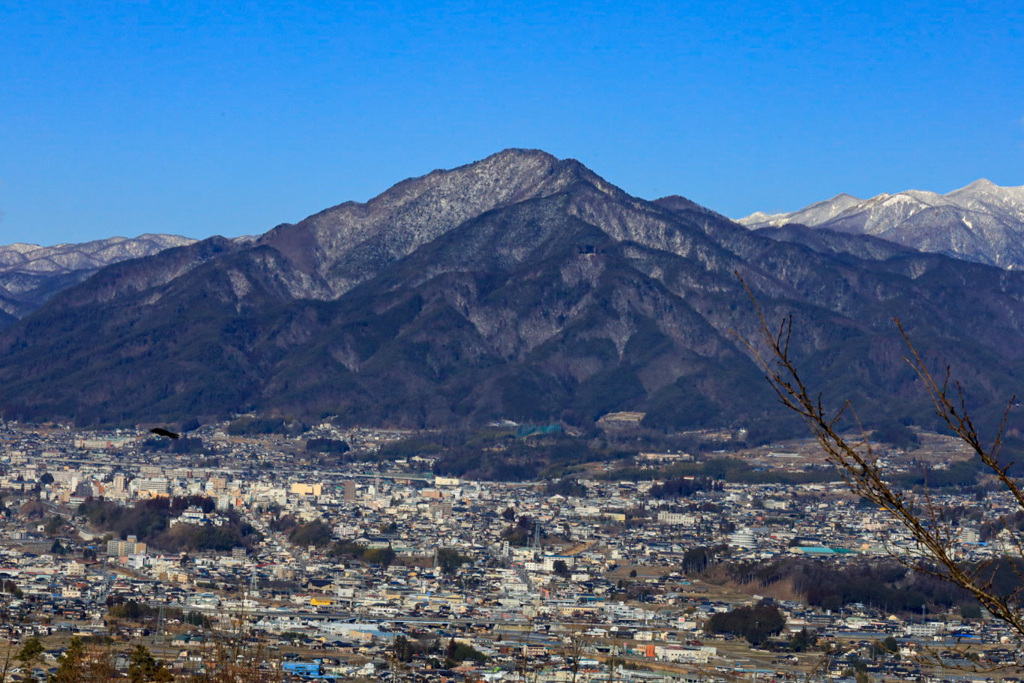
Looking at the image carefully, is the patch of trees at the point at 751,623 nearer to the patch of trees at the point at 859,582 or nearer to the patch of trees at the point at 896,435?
the patch of trees at the point at 859,582

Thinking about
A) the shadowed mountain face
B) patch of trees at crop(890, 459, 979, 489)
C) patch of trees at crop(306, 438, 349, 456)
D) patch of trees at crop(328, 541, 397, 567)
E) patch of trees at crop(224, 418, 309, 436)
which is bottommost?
patch of trees at crop(328, 541, 397, 567)

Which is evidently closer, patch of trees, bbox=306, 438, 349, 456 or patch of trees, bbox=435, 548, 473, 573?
patch of trees, bbox=435, 548, 473, 573

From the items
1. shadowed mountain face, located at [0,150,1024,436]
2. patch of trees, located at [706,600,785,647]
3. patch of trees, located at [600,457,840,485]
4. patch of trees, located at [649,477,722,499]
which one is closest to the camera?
patch of trees, located at [706,600,785,647]

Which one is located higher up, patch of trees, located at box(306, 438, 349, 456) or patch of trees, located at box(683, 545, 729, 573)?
patch of trees, located at box(306, 438, 349, 456)

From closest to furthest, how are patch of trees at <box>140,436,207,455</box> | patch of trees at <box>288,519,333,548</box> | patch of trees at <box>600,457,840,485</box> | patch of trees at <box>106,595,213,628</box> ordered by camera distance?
patch of trees at <box>106,595,213,628</box>, patch of trees at <box>288,519,333,548</box>, patch of trees at <box>600,457,840,485</box>, patch of trees at <box>140,436,207,455</box>

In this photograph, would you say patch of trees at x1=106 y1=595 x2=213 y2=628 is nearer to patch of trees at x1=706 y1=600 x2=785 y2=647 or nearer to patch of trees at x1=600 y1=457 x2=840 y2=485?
patch of trees at x1=706 y1=600 x2=785 y2=647

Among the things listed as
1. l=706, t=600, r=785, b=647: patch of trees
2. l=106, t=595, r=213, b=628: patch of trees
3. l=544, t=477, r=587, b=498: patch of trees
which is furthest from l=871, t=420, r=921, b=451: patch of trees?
l=106, t=595, r=213, b=628: patch of trees

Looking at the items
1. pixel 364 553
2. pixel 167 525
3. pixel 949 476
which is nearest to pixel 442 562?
pixel 364 553

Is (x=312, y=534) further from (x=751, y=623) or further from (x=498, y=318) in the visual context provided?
(x=498, y=318)
